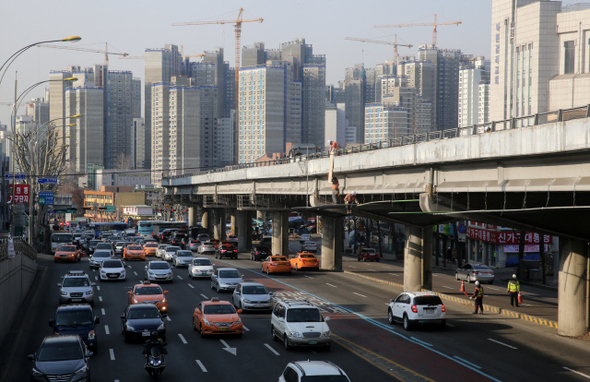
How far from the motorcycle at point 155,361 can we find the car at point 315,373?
17.8 feet

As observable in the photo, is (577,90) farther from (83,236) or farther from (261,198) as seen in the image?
(83,236)

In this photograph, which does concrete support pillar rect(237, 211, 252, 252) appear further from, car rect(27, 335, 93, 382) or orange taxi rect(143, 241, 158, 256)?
car rect(27, 335, 93, 382)

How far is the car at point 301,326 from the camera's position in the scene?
22938mm

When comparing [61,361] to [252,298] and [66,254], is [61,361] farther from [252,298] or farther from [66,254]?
[66,254]

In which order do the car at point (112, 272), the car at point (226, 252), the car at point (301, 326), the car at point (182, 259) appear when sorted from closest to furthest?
the car at point (301, 326) → the car at point (112, 272) → the car at point (182, 259) → the car at point (226, 252)

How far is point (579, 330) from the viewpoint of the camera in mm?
26656

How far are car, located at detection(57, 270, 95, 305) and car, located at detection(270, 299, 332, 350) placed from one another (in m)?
12.3

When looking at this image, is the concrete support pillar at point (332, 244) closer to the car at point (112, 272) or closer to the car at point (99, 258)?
the car at point (99, 258)

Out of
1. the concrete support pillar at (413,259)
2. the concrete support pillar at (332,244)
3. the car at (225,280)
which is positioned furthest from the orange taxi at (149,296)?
the concrete support pillar at (332,244)

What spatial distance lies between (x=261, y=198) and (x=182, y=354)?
42.8m

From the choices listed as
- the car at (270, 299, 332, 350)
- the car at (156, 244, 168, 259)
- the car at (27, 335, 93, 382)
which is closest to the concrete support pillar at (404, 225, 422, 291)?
the car at (270, 299, 332, 350)

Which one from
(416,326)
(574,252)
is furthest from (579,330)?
(416,326)

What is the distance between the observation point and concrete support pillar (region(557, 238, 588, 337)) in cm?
2675

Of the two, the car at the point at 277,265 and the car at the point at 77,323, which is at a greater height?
the car at the point at 77,323
